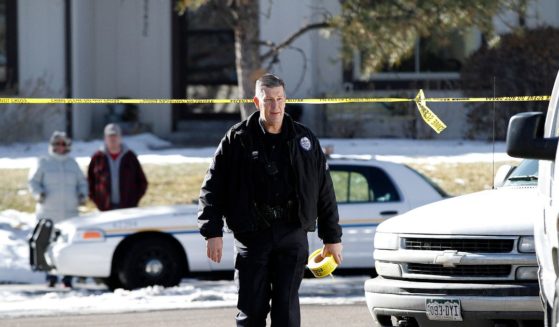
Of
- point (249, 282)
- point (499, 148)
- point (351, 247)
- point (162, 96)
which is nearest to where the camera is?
point (249, 282)

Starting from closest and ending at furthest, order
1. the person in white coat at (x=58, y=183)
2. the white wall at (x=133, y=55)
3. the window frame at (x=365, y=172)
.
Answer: the window frame at (x=365, y=172)
the person in white coat at (x=58, y=183)
the white wall at (x=133, y=55)

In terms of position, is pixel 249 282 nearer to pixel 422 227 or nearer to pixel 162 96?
pixel 422 227

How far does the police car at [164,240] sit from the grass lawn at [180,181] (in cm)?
454

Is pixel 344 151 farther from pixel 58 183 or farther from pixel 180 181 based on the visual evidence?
pixel 58 183

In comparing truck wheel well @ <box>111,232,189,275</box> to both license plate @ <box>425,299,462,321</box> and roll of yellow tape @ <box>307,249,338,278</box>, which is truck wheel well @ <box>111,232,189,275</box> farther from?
roll of yellow tape @ <box>307,249,338,278</box>

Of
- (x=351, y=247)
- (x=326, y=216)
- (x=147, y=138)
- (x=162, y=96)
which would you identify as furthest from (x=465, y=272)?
(x=162, y=96)

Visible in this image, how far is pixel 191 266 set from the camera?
1340 cm

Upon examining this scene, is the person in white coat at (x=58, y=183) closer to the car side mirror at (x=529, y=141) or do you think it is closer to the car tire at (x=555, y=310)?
the car side mirror at (x=529, y=141)

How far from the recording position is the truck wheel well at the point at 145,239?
1338cm

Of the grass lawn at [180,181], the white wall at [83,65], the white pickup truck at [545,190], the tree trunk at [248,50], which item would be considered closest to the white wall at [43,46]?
the white wall at [83,65]

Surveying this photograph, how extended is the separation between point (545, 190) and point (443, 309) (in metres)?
1.84

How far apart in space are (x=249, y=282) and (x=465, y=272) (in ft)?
5.92

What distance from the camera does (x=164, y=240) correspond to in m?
13.4

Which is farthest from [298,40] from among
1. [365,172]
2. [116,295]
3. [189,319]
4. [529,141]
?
[529,141]
